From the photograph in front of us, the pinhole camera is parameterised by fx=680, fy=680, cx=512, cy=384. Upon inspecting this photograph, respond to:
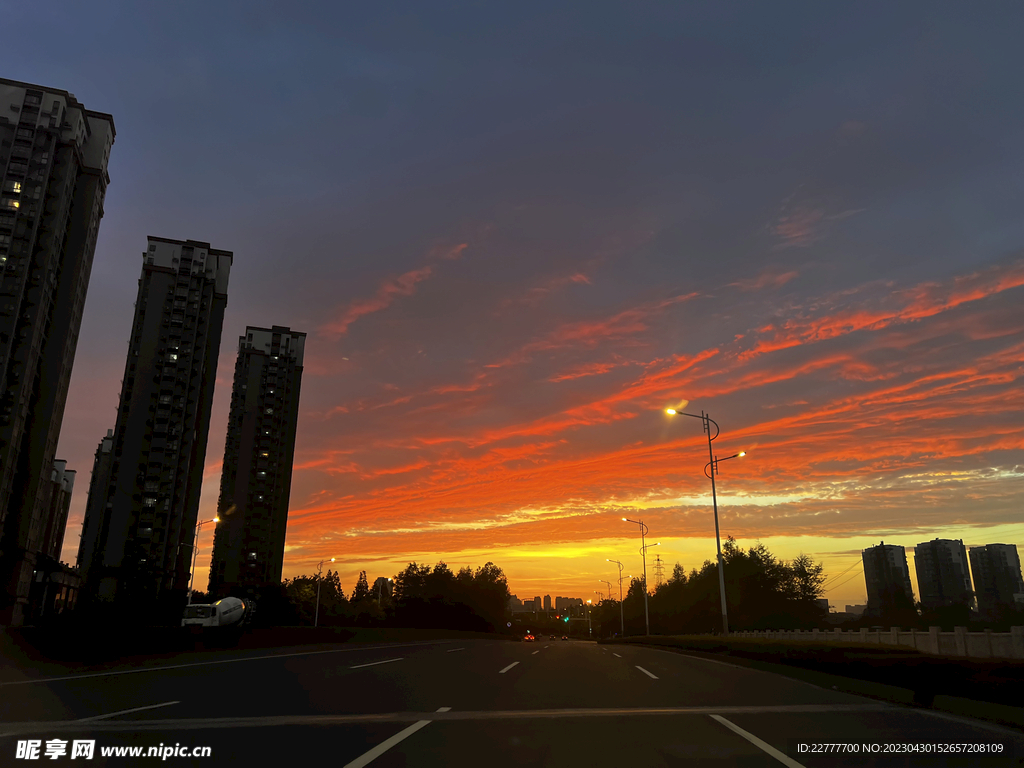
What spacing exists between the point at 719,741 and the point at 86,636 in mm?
21835

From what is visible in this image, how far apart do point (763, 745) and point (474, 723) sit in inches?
157

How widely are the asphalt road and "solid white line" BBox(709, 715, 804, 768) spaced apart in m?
0.04

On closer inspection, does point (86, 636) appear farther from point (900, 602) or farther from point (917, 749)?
point (900, 602)

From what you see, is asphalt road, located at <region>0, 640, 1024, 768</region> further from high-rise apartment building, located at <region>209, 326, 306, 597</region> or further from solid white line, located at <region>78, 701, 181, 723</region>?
high-rise apartment building, located at <region>209, 326, 306, 597</region>

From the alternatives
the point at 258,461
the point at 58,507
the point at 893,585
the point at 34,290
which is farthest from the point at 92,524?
the point at 893,585

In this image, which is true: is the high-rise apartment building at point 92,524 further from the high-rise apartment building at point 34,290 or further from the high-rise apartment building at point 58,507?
the high-rise apartment building at point 58,507

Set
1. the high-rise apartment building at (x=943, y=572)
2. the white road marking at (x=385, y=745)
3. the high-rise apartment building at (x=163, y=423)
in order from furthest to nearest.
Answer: the high-rise apartment building at (x=943, y=572) → the high-rise apartment building at (x=163, y=423) → the white road marking at (x=385, y=745)

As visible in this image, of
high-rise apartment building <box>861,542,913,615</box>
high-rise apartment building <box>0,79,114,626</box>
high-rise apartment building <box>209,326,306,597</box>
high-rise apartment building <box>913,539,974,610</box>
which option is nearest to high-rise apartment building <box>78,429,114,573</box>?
high-rise apartment building <box>209,326,306,597</box>

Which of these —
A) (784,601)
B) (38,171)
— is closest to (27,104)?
(38,171)

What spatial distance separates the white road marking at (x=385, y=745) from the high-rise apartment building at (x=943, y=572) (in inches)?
8019

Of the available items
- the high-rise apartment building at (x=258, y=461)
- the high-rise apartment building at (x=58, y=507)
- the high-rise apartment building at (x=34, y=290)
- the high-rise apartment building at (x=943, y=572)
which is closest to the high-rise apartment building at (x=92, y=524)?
the high-rise apartment building at (x=258, y=461)

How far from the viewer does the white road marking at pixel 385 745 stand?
7172 mm

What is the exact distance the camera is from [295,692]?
13492 mm

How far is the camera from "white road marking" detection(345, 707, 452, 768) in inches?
282
